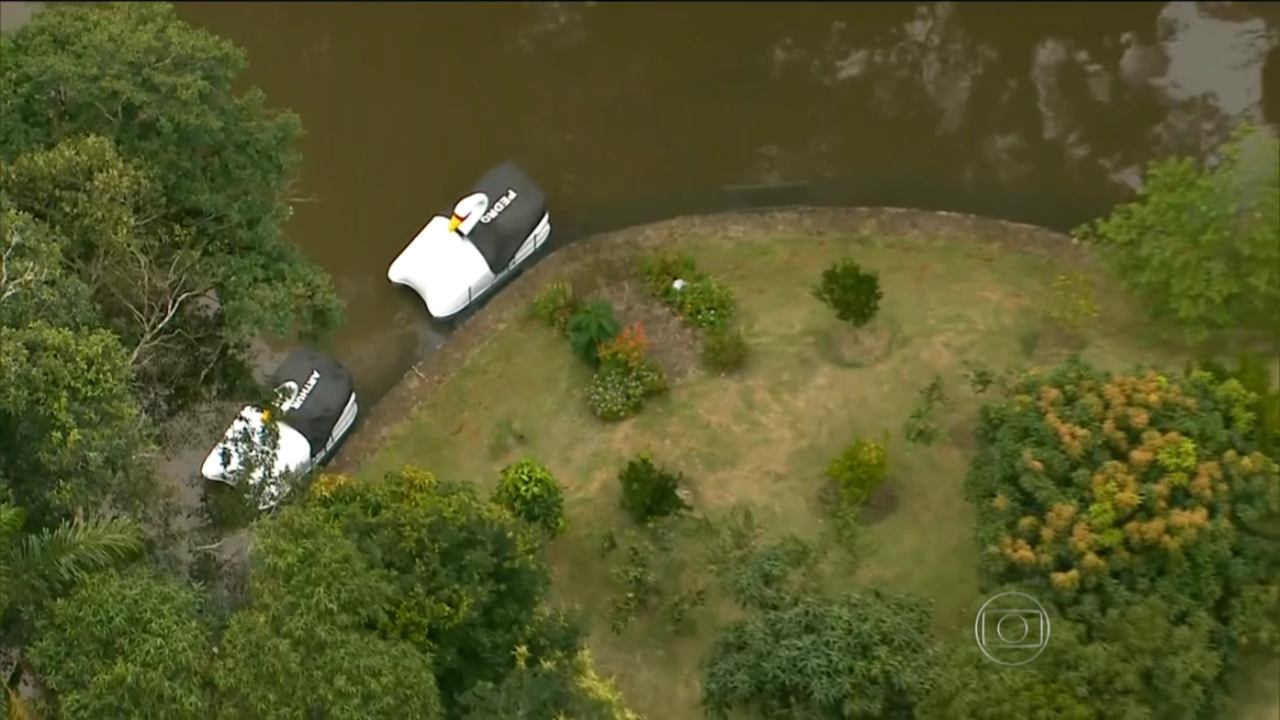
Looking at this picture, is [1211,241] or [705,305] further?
[705,305]

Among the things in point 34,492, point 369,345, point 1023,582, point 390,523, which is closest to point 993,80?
point 1023,582

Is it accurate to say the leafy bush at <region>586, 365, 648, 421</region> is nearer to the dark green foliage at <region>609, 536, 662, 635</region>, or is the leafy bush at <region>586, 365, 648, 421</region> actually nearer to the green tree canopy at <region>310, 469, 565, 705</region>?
the dark green foliage at <region>609, 536, 662, 635</region>

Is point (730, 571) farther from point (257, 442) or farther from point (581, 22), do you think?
point (581, 22)

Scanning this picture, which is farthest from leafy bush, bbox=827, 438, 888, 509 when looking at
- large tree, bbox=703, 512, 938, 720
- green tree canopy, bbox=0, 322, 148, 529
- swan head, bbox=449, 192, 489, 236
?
green tree canopy, bbox=0, 322, 148, 529

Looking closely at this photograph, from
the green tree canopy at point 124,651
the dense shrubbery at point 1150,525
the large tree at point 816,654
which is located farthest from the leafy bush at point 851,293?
the green tree canopy at point 124,651

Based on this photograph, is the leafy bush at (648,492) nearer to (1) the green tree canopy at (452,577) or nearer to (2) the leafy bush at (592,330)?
(2) the leafy bush at (592,330)

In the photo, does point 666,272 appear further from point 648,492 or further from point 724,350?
point 648,492

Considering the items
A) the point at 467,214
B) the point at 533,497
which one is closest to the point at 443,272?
the point at 467,214
